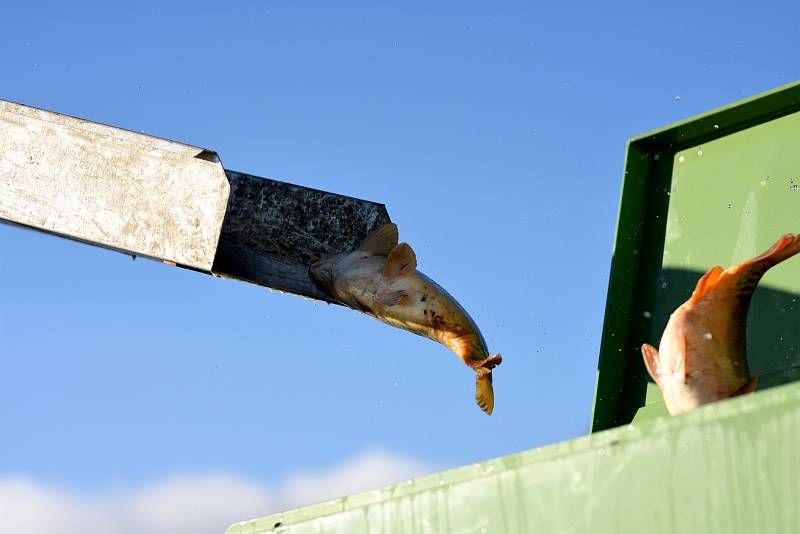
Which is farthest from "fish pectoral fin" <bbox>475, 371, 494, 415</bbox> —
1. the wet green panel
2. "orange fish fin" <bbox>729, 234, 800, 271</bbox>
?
"orange fish fin" <bbox>729, 234, 800, 271</bbox>

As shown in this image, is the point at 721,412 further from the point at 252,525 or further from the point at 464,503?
the point at 252,525

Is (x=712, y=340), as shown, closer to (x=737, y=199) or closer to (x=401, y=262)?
(x=737, y=199)

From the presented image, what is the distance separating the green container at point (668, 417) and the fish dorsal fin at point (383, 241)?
6.52ft

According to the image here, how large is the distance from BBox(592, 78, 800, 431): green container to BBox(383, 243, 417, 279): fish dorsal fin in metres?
1.64

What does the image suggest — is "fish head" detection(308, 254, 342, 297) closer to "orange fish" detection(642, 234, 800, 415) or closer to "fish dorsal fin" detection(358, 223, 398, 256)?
"fish dorsal fin" detection(358, 223, 398, 256)

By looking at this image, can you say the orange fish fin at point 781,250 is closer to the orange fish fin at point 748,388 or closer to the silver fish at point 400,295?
the orange fish fin at point 748,388

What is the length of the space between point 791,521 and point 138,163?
19.2 feet

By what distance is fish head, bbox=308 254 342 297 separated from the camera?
→ 28.7ft

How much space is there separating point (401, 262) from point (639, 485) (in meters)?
4.98

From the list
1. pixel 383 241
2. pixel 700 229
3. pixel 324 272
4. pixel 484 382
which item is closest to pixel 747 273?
pixel 700 229

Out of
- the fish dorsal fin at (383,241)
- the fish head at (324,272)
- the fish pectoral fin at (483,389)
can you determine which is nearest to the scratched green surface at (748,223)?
the fish pectoral fin at (483,389)

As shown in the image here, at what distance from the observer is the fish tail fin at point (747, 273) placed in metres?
5.36

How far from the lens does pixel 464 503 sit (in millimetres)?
4121

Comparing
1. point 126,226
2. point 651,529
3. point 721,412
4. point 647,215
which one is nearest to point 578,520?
point 651,529
